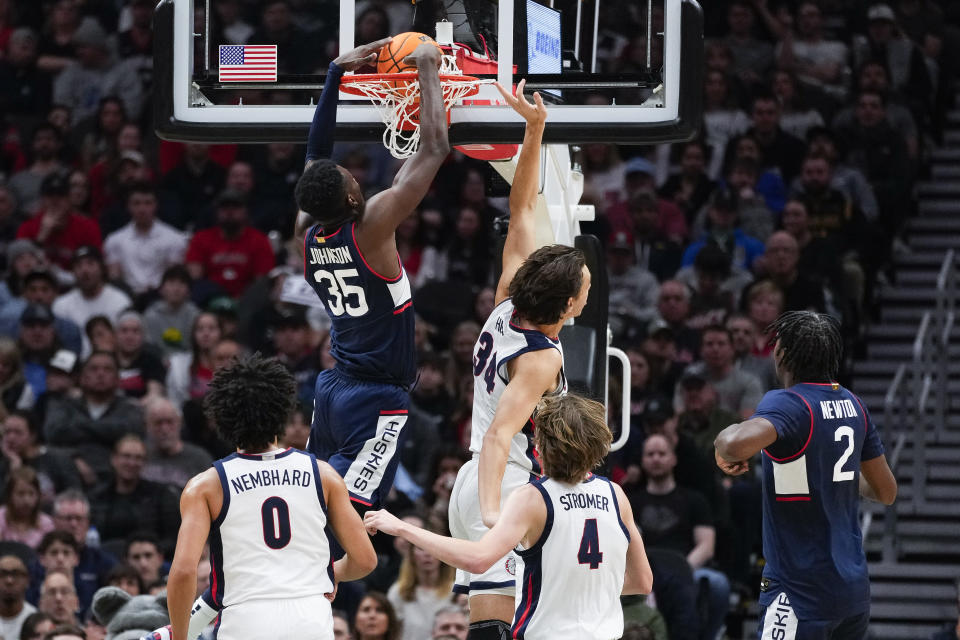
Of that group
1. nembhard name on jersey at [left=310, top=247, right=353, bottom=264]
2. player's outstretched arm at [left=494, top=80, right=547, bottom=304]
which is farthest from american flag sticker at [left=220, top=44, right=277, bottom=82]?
player's outstretched arm at [left=494, top=80, right=547, bottom=304]

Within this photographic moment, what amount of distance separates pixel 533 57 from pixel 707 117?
8.00m

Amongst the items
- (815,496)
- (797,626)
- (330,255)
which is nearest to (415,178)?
(330,255)

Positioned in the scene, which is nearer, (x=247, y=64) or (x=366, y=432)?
(x=366, y=432)

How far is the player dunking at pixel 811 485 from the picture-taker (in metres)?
6.39

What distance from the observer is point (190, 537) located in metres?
5.76

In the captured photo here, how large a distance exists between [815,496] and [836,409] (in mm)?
354

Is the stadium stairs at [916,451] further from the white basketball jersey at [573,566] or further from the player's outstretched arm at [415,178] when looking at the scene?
the player's outstretched arm at [415,178]

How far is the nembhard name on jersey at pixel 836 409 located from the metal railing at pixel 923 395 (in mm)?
5352

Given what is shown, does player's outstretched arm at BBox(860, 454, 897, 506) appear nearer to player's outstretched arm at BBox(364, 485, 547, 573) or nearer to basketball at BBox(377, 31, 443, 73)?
player's outstretched arm at BBox(364, 485, 547, 573)

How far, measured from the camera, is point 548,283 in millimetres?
6531

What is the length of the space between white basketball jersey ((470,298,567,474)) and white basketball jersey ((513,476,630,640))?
850 mm

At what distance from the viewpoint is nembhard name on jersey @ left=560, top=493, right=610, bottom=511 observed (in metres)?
5.89

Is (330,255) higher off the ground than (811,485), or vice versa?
(330,255)

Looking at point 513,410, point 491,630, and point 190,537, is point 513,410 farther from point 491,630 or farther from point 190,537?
point 190,537
